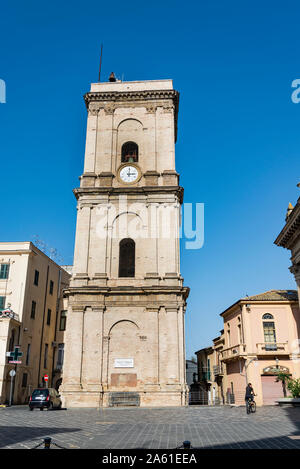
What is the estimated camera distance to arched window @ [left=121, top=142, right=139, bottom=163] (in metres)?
34.6

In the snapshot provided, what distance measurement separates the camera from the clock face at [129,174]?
33562 mm

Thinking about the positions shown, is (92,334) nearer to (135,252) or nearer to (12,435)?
(135,252)

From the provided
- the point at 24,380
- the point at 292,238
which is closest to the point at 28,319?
the point at 24,380

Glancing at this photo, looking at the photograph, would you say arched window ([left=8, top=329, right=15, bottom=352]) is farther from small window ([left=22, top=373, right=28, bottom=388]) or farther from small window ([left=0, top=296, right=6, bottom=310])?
small window ([left=22, top=373, right=28, bottom=388])

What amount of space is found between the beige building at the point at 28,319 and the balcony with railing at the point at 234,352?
705 inches

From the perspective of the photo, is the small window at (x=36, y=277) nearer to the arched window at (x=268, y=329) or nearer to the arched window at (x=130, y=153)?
the arched window at (x=130, y=153)

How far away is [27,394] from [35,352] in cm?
419

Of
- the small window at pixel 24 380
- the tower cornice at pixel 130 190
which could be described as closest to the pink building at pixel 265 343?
the tower cornice at pixel 130 190

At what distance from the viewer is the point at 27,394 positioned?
3912 centimetres

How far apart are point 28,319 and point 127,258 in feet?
46.2

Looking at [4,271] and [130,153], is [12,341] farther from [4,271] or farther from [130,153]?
[130,153]

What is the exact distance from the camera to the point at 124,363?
92.9 ft
